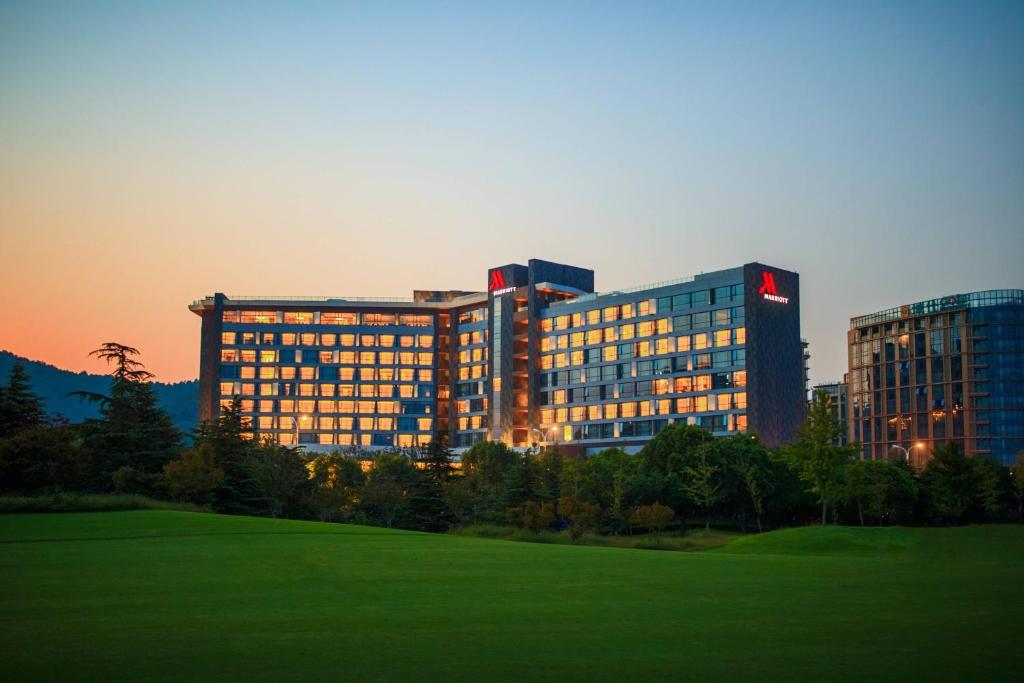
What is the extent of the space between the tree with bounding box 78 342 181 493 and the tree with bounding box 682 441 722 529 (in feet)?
160

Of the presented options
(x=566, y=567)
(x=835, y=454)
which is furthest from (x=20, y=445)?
(x=835, y=454)

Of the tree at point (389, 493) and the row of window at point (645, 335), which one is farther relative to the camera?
the row of window at point (645, 335)

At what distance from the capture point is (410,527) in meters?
92.8

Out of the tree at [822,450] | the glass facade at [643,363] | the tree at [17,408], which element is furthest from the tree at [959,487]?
the tree at [17,408]

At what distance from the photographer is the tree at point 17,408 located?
259 feet

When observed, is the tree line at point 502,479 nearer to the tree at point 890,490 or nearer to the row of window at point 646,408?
the tree at point 890,490

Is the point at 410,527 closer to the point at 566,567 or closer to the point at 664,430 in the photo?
the point at 664,430

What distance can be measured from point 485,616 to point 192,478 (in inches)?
2183

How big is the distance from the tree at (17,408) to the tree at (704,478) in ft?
198

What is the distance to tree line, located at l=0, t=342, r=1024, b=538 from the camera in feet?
238

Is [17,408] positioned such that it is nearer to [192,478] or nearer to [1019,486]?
[192,478]

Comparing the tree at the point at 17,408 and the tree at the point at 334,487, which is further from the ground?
the tree at the point at 17,408

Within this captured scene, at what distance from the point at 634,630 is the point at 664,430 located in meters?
→ 92.1

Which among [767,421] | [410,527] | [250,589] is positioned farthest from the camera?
[767,421]
